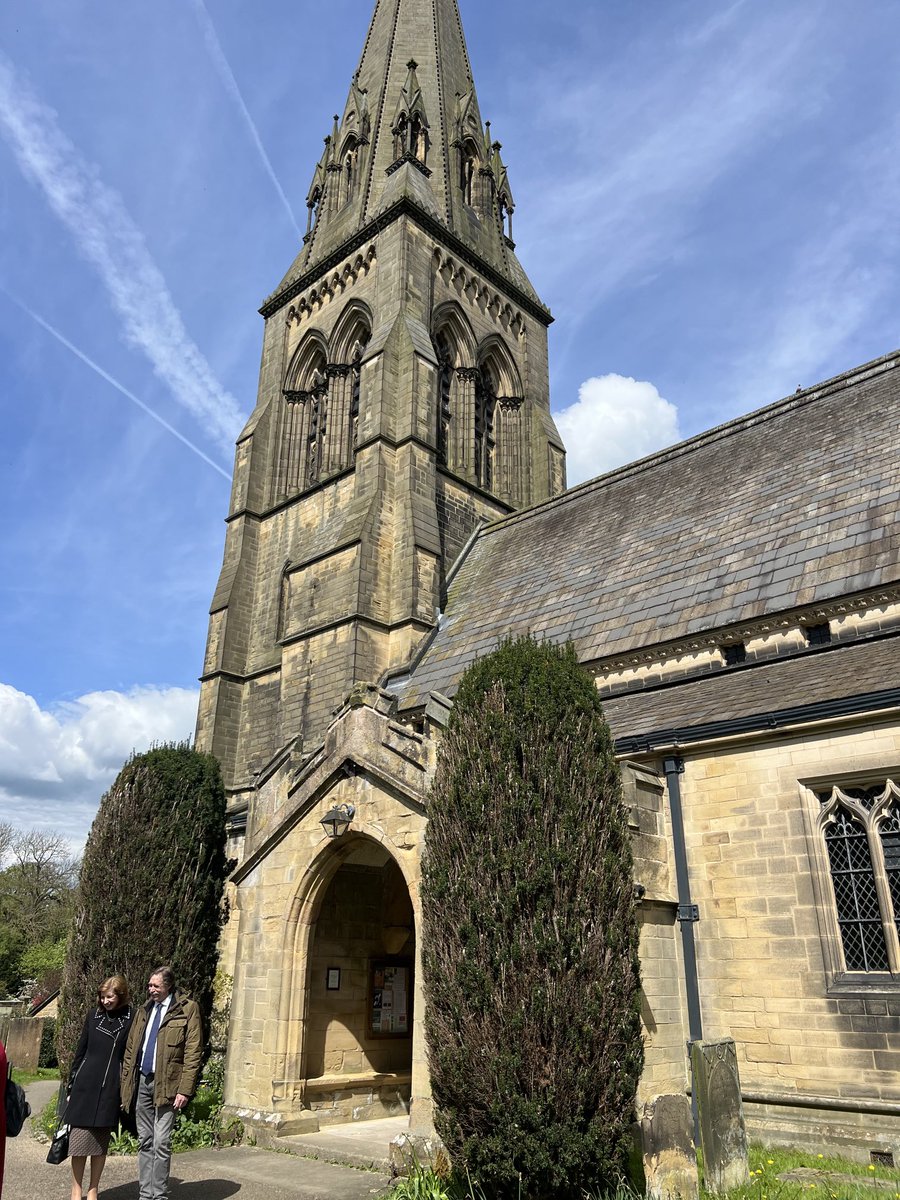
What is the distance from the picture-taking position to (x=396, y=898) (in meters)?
12.1

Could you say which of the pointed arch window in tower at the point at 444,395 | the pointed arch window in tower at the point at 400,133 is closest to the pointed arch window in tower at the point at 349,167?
the pointed arch window in tower at the point at 400,133

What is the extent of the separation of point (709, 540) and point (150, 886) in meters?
10.4

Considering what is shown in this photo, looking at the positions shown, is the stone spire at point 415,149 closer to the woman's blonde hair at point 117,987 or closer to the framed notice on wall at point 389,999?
the framed notice on wall at point 389,999

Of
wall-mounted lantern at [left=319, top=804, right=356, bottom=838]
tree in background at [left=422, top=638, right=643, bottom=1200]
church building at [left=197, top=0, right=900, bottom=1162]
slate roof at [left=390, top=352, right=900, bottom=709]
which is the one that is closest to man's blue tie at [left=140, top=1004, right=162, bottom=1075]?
tree in background at [left=422, top=638, right=643, bottom=1200]

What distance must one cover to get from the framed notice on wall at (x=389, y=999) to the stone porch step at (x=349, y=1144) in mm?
1103

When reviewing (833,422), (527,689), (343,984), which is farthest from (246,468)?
(527,689)

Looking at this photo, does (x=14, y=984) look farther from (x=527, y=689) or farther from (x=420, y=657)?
(x=527, y=689)

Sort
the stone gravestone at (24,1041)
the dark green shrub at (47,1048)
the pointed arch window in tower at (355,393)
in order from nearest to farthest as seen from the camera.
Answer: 1. the stone gravestone at (24,1041)
2. the dark green shrub at (47,1048)
3. the pointed arch window in tower at (355,393)

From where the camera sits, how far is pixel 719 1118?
6918 mm

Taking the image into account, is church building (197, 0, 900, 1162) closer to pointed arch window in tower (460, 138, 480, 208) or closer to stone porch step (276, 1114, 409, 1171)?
stone porch step (276, 1114, 409, 1171)

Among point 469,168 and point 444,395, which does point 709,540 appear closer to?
point 444,395

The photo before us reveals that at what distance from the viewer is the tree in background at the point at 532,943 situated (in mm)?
6637

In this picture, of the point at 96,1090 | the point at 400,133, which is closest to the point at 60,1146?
the point at 96,1090

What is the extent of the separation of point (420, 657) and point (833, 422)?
9.18 m
